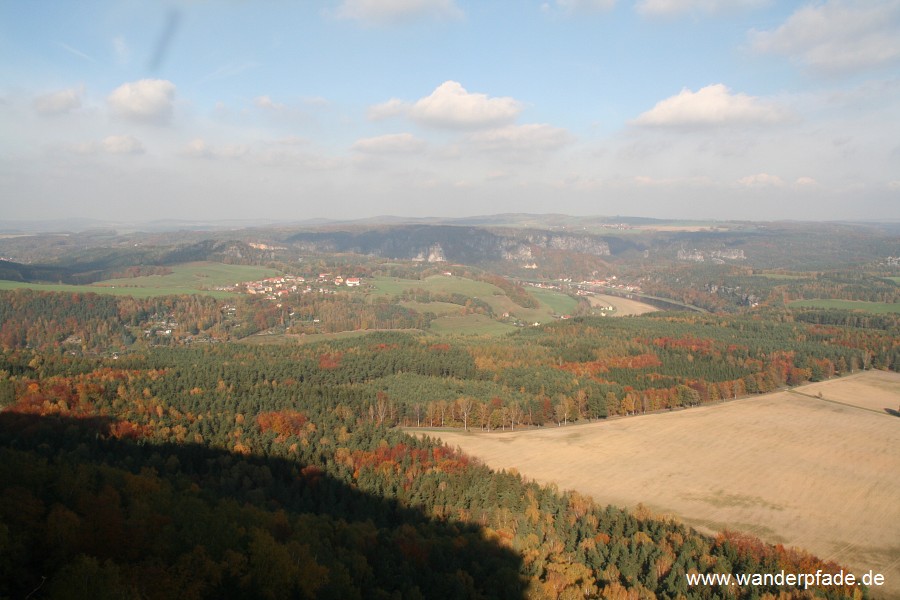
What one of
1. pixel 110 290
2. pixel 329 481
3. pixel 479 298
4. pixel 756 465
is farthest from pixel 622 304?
pixel 329 481

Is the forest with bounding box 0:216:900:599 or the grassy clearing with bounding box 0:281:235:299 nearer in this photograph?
the forest with bounding box 0:216:900:599

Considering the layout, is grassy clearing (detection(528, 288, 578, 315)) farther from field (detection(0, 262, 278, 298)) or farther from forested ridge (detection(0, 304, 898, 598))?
field (detection(0, 262, 278, 298))

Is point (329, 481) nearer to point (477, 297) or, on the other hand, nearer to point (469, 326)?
point (469, 326)

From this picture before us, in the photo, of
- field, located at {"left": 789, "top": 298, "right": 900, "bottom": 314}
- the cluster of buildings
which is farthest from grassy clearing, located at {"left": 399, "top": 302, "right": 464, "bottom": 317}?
field, located at {"left": 789, "top": 298, "right": 900, "bottom": 314}

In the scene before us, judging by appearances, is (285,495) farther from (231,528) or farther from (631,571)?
(631,571)

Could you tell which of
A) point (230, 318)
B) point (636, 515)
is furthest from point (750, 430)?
point (230, 318)

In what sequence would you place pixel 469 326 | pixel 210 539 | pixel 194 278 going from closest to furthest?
pixel 210 539
pixel 469 326
pixel 194 278
